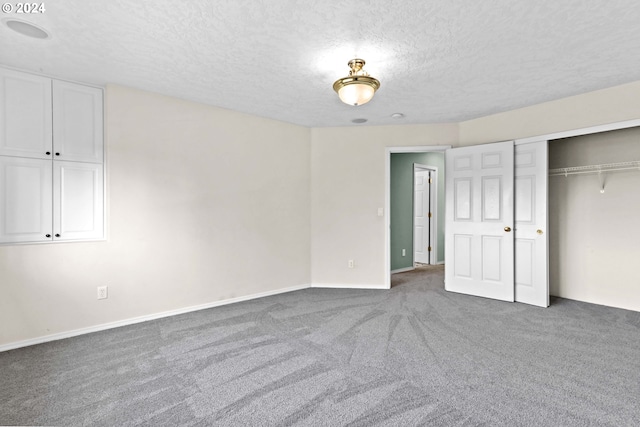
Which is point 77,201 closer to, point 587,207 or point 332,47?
point 332,47

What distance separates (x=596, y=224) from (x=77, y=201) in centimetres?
572

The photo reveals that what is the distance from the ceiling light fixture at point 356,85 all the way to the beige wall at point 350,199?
1.99 m

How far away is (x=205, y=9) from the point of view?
203 cm

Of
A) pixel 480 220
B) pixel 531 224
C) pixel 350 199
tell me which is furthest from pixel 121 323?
pixel 531 224

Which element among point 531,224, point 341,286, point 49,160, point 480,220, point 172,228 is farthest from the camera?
point 341,286

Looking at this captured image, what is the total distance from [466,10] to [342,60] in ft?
3.26

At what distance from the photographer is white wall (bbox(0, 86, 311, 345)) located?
2.89 metres

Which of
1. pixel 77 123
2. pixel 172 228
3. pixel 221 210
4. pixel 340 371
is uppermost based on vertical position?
pixel 77 123

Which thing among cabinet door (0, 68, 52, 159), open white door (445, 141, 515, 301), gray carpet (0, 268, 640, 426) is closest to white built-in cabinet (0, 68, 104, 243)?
cabinet door (0, 68, 52, 159)

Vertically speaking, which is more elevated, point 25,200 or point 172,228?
point 25,200

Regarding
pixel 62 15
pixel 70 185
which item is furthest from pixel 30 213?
pixel 62 15

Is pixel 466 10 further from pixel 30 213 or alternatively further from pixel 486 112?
pixel 30 213

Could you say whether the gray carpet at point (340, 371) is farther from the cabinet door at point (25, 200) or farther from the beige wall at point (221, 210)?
the cabinet door at point (25, 200)

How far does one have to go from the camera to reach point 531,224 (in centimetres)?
388
